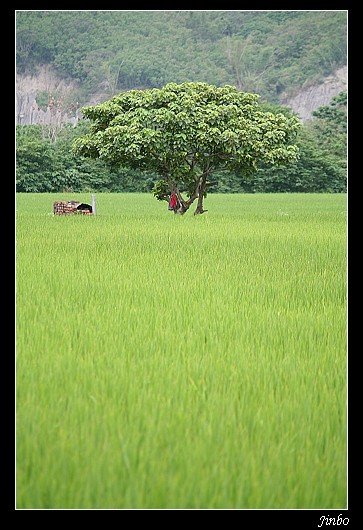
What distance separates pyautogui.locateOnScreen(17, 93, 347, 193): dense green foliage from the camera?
73.1ft

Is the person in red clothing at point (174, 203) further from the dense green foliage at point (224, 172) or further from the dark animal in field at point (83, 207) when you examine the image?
the dark animal in field at point (83, 207)

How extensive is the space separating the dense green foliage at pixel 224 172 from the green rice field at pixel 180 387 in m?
12.7

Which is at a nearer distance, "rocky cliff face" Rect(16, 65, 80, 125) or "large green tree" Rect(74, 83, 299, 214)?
"rocky cliff face" Rect(16, 65, 80, 125)

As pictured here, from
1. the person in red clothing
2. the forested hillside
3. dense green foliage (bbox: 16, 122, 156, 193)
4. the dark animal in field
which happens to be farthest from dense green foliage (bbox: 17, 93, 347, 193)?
the forested hillside

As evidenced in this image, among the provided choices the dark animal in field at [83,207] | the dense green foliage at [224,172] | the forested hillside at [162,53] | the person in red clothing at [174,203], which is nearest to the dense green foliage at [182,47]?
the forested hillside at [162,53]

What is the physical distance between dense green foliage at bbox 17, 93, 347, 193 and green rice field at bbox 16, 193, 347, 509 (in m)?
12.7

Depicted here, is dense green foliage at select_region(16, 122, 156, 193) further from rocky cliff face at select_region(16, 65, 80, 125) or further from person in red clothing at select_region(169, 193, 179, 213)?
rocky cliff face at select_region(16, 65, 80, 125)

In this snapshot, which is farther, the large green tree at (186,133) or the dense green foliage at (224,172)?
the dense green foliage at (224,172)

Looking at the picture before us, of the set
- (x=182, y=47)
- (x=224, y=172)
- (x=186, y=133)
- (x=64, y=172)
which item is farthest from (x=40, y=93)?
(x=224, y=172)

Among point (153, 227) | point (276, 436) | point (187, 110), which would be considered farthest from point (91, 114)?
point (276, 436)

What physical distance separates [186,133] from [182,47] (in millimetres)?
8466

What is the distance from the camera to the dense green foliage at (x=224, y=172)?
22.3m

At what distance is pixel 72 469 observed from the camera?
2467 millimetres
